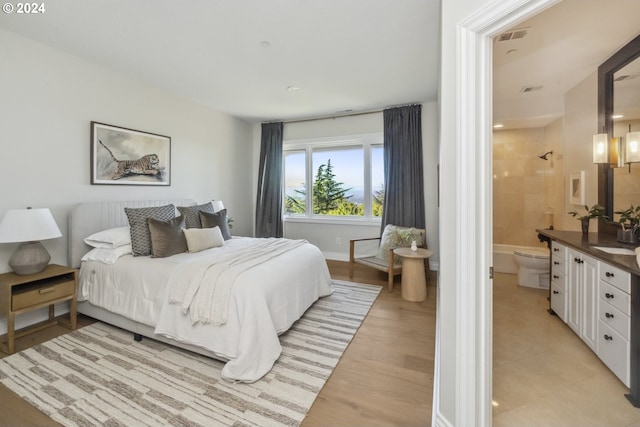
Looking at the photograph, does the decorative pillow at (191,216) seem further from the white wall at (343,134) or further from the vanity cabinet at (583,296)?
the vanity cabinet at (583,296)

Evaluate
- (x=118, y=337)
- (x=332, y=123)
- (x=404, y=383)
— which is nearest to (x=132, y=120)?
(x=118, y=337)

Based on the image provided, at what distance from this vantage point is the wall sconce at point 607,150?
89.7 inches

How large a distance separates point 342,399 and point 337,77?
10.3ft

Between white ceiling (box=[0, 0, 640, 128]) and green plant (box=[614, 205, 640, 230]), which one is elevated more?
white ceiling (box=[0, 0, 640, 128])

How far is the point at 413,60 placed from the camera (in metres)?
2.81

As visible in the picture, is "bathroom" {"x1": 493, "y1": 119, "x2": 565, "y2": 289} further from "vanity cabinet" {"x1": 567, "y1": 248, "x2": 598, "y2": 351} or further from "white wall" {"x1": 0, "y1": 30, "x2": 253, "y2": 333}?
"white wall" {"x1": 0, "y1": 30, "x2": 253, "y2": 333}

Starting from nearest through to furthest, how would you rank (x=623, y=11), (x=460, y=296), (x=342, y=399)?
1. (x=460, y=296)
2. (x=342, y=399)
3. (x=623, y=11)

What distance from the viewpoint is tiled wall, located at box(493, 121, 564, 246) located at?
4250 millimetres

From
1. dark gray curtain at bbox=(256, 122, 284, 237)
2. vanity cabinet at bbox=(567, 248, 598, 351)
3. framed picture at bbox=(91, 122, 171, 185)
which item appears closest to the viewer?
vanity cabinet at bbox=(567, 248, 598, 351)

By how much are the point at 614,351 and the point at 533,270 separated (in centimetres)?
187

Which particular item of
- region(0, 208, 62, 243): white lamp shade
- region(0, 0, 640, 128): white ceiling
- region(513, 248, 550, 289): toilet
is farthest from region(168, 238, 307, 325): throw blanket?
region(513, 248, 550, 289): toilet

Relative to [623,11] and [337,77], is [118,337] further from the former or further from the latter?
[623,11]

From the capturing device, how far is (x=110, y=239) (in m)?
2.53

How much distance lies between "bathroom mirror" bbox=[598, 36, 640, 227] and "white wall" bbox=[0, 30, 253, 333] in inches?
187
